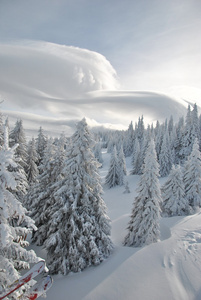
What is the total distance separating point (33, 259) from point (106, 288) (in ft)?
20.4

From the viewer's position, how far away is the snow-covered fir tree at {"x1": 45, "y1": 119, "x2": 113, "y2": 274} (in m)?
11.9

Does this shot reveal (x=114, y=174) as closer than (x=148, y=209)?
No

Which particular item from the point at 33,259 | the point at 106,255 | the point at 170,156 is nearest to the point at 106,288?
the point at 106,255

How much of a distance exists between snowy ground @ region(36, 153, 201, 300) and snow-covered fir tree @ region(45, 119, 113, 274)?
791mm

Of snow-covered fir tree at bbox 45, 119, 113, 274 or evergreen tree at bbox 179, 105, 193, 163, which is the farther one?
evergreen tree at bbox 179, 105, 193, 163

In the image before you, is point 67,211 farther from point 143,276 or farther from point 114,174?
point 114,174

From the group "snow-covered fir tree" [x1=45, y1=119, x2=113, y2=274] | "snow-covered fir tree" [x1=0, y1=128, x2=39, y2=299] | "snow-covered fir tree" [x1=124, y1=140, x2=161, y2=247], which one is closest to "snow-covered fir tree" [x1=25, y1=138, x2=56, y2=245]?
"snow-covered fir tree" [x1=45, y1=119, x2=113, y2=274]

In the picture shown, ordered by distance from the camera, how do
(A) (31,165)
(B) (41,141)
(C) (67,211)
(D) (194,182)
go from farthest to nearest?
(B) (41,141) < (A) (31,165) < (D) (194,182) < (C) (67,211)

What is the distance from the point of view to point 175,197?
22969 millimetres

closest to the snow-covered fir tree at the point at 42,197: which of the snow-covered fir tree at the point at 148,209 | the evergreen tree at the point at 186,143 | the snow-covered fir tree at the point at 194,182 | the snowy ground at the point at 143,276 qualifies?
the snowy ground at the point at 143,276

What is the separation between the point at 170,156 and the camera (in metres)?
50.8

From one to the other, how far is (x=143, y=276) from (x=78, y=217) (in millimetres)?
5251

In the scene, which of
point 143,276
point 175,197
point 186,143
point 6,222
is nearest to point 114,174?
point 186,143

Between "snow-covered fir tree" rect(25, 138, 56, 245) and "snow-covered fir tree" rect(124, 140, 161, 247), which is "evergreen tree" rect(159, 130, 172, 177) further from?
"snow-covered fir tree" rect(25, 138, 56, 245)
